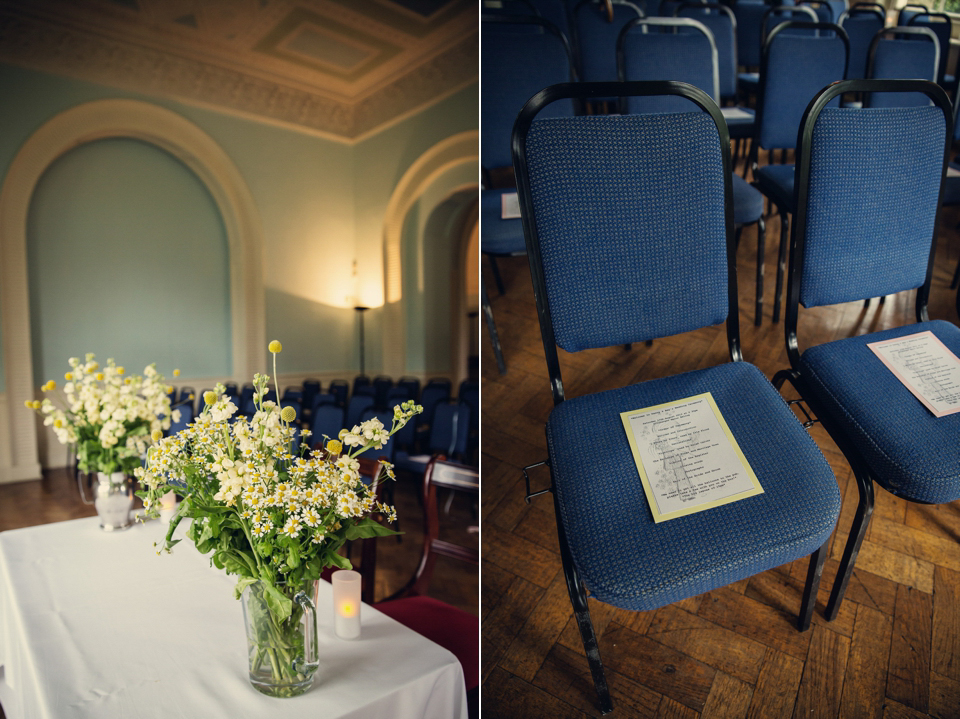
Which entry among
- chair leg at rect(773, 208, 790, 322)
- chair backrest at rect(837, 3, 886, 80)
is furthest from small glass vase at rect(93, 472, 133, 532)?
chair backrest at rect(837, 3, 886, 80)

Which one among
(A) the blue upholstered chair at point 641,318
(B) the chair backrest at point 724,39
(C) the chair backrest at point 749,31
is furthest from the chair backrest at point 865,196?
(C) the chair backrest at point 749,31

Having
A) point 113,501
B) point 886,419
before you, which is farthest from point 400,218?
point 886,419

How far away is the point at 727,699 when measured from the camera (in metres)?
1.17

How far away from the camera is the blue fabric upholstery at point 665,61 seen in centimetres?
239

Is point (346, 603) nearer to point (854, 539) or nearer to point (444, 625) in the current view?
point (444, 625)

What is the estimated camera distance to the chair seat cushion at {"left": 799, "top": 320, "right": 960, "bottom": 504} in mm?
1105

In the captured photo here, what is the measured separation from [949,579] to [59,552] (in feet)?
7.49

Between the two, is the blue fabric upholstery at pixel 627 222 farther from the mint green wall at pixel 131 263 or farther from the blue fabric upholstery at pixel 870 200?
the mint green wall at pixel 131 263

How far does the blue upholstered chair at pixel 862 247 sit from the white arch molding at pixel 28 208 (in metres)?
2.24

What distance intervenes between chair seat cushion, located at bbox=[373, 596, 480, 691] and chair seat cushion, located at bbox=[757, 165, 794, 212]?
1793 mm

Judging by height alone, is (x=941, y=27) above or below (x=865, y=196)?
above

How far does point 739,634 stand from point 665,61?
2152 mm

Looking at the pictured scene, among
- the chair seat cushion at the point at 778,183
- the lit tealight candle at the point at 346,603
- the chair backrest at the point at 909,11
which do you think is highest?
the chair backrest at the point at 909,11

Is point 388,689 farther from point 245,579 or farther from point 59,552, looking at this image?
point 59,552
